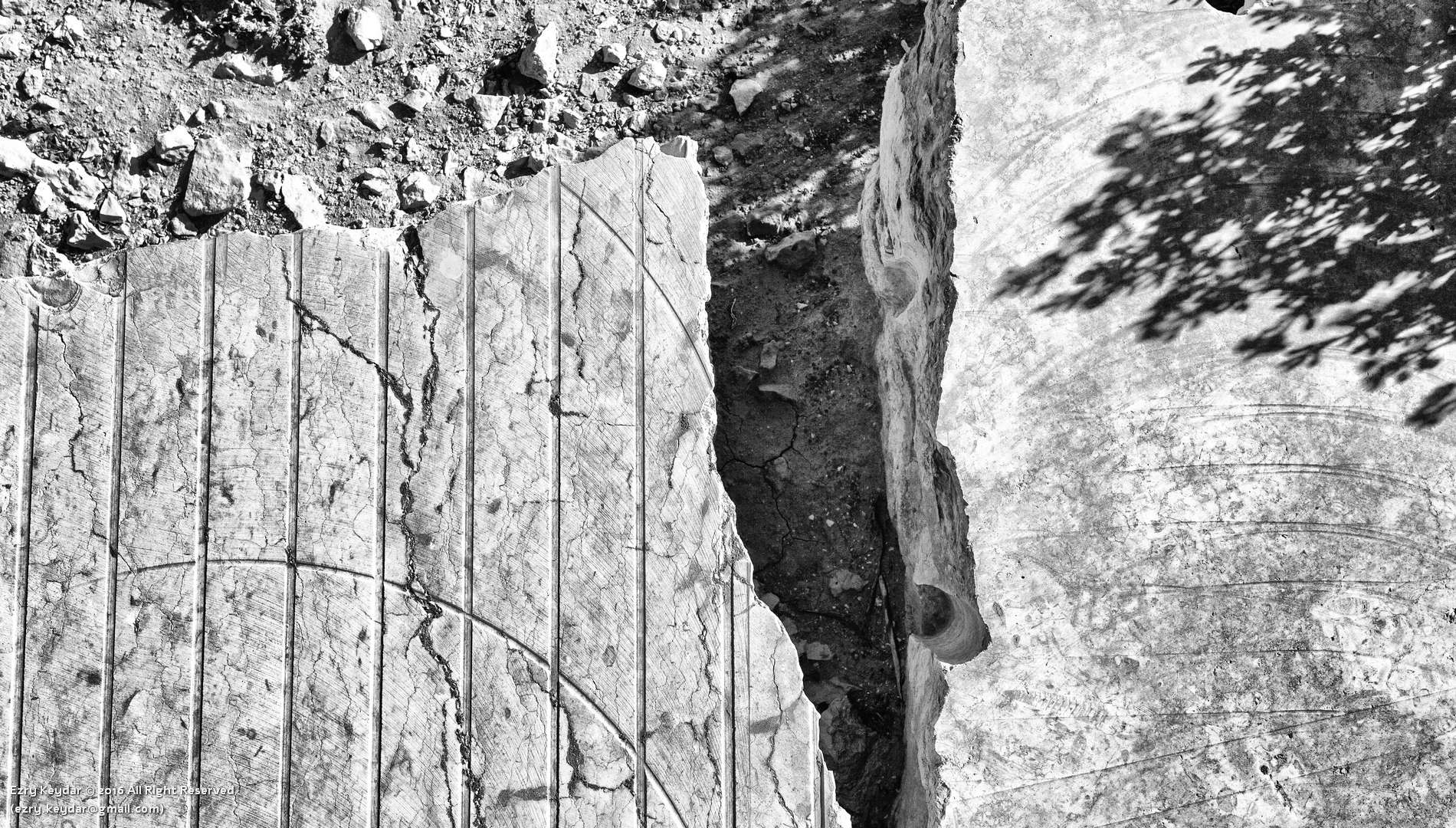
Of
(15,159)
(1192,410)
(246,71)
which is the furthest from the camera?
(246,71)

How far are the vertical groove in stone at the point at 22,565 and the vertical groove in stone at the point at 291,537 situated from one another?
0.73 metres

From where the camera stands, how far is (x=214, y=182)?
371cm

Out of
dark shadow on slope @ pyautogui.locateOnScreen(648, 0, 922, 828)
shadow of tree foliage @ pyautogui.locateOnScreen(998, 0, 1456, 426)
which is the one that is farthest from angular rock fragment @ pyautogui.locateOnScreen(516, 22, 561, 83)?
shadow of tree foliage @ pyautogui.locateOnScreen(998, 0, 1456, 426)

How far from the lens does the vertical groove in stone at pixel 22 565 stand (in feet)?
9.76

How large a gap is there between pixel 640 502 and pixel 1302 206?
202 centimetres

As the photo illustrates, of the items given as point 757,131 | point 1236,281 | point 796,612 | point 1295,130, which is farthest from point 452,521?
point 1295,130

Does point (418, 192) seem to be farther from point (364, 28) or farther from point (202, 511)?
point (202, 511)

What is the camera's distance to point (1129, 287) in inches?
116

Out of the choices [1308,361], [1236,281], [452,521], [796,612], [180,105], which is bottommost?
[796,612]

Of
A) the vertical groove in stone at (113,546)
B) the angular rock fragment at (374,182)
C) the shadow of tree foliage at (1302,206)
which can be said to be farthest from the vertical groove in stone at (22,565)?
the shadow of tree foliage at (1302,206)

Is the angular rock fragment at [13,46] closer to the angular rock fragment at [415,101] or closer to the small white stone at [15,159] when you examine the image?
the small white stone at [15,159]

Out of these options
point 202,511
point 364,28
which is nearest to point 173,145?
point 364,28

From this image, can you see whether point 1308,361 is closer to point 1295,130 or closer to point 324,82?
point 1295,130

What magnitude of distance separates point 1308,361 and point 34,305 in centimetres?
357
